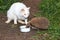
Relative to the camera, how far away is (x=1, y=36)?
22.7ft

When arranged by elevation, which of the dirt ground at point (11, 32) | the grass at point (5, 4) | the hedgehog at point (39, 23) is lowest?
the dirt ground at point (11, 32)

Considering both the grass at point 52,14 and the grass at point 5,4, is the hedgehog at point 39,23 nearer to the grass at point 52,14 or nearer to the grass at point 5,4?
the grass at point 52,14

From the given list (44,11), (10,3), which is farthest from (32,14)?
(10,3)

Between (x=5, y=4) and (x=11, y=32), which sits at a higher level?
(x=5, y=4)

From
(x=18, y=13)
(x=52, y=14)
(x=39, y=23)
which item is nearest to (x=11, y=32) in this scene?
(x=18, y=13)

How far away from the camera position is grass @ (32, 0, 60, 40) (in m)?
6.94

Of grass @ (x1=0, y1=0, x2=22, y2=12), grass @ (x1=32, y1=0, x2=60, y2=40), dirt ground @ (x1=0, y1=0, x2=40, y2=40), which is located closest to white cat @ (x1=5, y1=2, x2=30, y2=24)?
dirt ground @ (x1=0, y1=0, x2=40, y2=40)

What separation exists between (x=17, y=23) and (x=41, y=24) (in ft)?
2.88

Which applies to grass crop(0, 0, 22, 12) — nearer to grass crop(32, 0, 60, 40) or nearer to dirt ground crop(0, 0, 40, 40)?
dirt ground crop(0, 0, 40, 40)

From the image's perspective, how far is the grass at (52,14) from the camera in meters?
6.94

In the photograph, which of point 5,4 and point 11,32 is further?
point 5,4

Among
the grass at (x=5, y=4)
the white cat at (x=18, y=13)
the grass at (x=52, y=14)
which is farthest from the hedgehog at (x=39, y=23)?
the grass at (x=5, y=4)

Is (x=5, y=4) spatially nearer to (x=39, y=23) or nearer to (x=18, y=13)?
(x=18, y=13)

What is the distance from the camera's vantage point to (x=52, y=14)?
8016 mm
